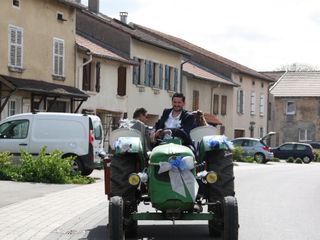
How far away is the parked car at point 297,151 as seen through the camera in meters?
50.2

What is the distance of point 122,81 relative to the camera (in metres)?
38.6

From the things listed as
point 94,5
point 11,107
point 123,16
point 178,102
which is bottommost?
point 178,102

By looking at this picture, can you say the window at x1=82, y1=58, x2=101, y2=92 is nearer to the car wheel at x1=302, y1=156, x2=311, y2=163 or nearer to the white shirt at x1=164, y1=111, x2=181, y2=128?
the car wheel at x1=302, y1=156, x2=311, y2=163

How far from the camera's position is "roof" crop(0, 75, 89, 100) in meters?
27.5

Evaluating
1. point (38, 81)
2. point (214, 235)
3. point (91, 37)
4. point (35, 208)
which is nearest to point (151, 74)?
point (91, 37)

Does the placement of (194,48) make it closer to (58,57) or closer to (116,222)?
(58,57)

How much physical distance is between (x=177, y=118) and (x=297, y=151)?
4165cm

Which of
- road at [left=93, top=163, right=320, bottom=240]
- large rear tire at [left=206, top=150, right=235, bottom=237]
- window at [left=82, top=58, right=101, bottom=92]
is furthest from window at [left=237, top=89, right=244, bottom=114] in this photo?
large rear tire at [left=206, top=150, right=235, bottom=237]

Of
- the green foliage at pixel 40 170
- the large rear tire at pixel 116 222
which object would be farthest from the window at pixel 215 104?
the large rear tire at pixel 116 222

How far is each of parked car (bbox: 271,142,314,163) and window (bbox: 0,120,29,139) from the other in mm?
31435

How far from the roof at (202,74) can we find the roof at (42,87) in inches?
669

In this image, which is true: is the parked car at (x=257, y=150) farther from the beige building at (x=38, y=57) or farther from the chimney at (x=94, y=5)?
the beige building at (x=38, y=57)

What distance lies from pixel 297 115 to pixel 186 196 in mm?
63219

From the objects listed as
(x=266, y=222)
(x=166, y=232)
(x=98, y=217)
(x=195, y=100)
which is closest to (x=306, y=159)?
(x=195, y=100)
